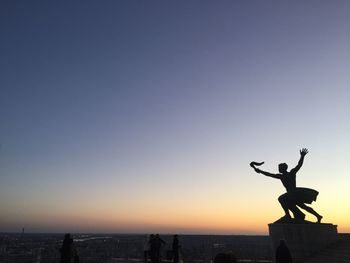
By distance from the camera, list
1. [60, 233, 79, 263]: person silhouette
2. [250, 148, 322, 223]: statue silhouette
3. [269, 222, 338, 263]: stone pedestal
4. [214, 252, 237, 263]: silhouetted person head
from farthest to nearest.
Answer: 1. [250, 148, 322, 223]: statue silhouette
2. [269, 222, 338, 263]: stone pedestal
3. [60, 233, 79, 263]: person silhouette
4. [214, 252, 237, 263]: silhouetted person head

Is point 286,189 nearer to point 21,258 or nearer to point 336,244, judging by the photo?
point 336,244

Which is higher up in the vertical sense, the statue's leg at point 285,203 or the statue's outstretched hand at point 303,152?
the statue's outstretched hand at point 303,152

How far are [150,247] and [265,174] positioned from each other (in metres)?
6.27

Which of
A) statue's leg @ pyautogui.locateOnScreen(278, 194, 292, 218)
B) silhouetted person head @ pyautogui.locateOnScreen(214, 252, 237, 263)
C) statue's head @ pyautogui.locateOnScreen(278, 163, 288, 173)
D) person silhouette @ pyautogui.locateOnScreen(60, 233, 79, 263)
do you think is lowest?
person silhouette @ pyautogui.locateOnScreen(60, 233, 79, 263)

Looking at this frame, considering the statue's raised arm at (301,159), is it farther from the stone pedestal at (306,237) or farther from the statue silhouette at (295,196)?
the stone pedestal at (306,237)

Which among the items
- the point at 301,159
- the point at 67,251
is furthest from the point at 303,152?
the point at 67,251

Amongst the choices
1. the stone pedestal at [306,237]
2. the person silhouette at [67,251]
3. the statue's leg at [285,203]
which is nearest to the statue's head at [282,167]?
the statue's leg at [285,203]

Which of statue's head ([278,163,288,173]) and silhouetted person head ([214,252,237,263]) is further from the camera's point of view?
statue's head ([278,163,288,173])

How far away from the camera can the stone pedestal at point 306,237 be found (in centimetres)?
1491

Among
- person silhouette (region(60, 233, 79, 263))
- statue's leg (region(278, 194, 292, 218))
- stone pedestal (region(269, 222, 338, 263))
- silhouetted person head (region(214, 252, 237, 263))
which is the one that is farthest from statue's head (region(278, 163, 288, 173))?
silhouetted person head (region(214, 252, 237, 263))

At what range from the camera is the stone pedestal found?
14.9 m

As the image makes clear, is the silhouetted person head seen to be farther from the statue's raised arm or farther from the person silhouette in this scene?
the statue's raised arm

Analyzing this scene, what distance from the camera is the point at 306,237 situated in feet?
48.9

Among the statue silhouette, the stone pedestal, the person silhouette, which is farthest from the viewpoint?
the statue silhouette
